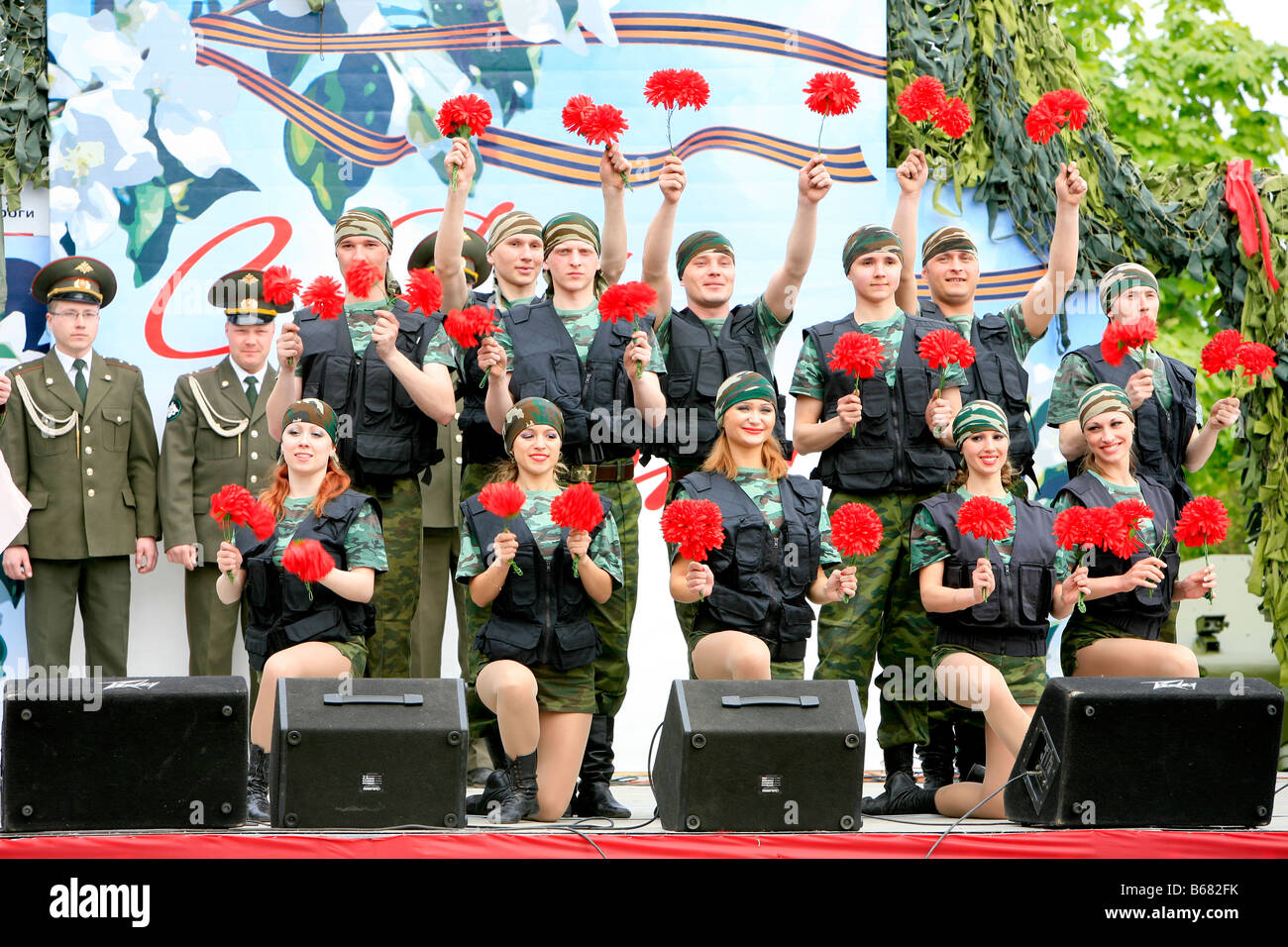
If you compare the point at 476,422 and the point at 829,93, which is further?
the point at 476,422

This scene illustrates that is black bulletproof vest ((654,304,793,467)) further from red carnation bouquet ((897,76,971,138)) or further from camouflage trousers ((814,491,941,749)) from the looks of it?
red carnation bouquet ((897,76,971,138))

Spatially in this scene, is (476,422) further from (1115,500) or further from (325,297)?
(1115,500)

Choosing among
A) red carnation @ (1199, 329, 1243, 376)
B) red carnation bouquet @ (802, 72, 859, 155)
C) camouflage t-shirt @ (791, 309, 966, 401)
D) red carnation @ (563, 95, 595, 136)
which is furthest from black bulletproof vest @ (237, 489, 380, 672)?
red carnation @ (1199, 329, 1243, 376)

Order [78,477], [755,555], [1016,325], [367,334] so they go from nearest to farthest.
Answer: [755,555]
[367,334]
[1016,325]
[78,477]

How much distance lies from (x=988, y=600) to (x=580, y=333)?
75.0 inches

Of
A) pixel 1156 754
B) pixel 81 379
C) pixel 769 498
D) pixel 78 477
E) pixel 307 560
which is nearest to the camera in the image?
pixel 1156 754

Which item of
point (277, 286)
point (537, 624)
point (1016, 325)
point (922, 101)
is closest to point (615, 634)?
point (537, 624)

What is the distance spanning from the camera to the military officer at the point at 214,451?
7434mm

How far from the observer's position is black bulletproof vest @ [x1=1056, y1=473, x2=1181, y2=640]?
6074mm

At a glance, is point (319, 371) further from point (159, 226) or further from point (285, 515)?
point (159, 226)

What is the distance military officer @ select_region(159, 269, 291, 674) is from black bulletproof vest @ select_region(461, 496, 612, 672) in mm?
2214

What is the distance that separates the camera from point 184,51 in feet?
25.4

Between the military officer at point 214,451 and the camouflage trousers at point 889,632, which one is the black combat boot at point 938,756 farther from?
the military officer at point 214,451

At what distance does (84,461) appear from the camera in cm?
736
